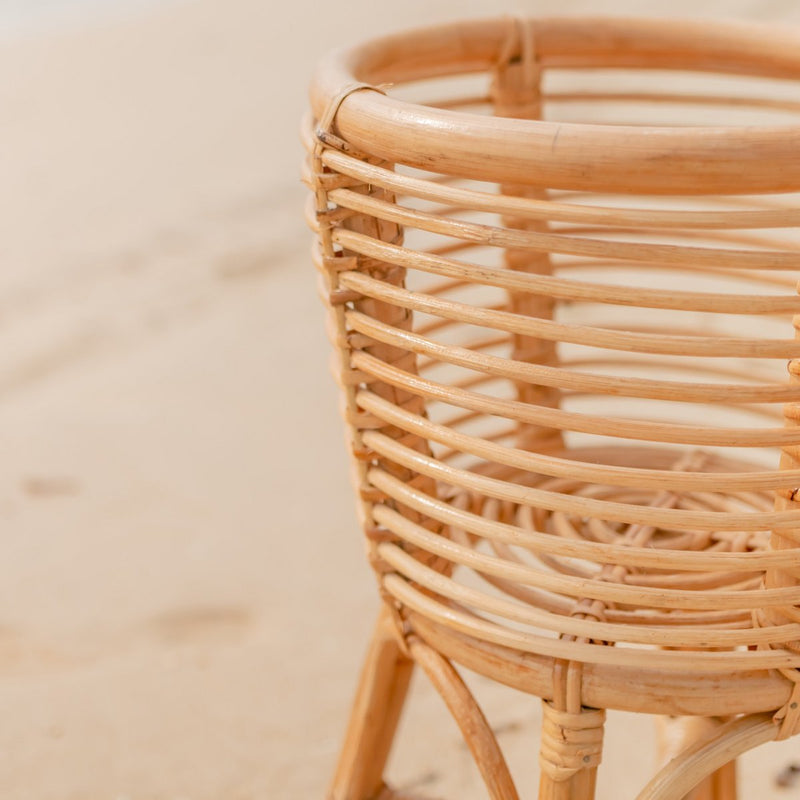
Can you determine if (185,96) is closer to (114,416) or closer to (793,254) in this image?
(114,416)

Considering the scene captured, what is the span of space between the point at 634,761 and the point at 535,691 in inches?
24.0

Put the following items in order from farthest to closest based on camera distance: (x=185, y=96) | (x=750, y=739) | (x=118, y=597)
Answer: (x=185, y=96), (x=118, y=597), (x=750, y=739)

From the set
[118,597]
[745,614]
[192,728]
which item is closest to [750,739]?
[745,614]

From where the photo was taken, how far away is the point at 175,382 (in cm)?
214

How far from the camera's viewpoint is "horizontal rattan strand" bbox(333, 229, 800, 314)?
1.96ft

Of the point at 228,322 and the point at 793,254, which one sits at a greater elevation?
the point at 793,254

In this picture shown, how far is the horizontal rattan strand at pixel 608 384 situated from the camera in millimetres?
618

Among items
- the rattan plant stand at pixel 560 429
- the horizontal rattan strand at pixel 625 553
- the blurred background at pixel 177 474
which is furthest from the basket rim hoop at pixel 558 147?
the blurred background at pixel 177 474

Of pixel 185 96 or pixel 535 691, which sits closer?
pixel 535 691

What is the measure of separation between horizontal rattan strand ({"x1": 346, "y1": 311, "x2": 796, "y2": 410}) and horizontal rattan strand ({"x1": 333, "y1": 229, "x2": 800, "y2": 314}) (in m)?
0.04

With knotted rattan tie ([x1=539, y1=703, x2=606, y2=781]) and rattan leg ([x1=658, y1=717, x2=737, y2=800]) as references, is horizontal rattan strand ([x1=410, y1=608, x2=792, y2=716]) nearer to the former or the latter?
knotted rattan tie ([x1=539, y1=703, x2=606, y2=781])

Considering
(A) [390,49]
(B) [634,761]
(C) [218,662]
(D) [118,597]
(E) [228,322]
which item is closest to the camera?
(A) [390,49]

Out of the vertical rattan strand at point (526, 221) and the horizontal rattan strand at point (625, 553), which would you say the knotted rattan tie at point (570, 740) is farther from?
the vertical rattan strand at point (526, 221)

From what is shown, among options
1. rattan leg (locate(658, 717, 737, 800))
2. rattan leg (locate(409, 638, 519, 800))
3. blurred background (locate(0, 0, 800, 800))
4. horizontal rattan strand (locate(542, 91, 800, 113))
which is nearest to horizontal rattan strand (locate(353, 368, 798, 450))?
rattan leg (locate(409, 638, 519, 800))
